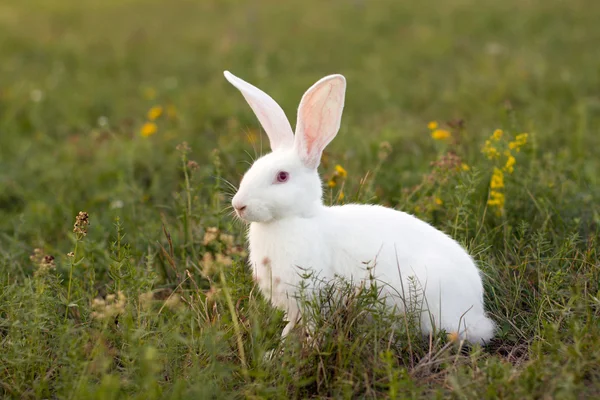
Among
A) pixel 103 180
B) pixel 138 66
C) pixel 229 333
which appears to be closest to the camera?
pixel 229 333

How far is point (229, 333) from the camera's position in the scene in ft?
9.57

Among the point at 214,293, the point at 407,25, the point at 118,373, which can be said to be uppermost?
the point at 407,25

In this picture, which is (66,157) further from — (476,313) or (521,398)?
(521,398)

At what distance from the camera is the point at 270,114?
323 centimetres

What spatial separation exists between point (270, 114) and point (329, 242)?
634 millimetres

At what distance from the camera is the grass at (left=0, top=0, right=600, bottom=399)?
8.68ft

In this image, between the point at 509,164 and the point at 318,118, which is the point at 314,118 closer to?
the point at 318,118

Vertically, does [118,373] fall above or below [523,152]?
below

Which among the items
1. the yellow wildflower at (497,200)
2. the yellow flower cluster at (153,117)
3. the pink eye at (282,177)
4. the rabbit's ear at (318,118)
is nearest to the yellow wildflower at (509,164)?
the yellow wildflower at (497,200)

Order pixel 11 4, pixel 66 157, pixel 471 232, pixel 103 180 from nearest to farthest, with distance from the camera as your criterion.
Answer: pixel 471 232 → pixel 103 180 → pixel 66 157 → pixel 11 4

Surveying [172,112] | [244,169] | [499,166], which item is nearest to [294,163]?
[499,166]

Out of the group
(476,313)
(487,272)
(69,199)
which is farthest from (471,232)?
(69,199)

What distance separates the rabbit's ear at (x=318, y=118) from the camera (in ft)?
10.2

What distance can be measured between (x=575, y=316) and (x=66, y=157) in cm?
415
